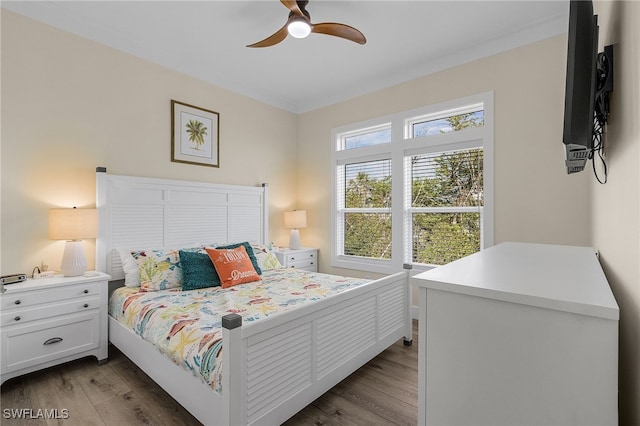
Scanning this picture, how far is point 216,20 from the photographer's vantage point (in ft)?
8.78

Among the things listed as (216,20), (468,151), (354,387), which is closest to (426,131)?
(468,151)

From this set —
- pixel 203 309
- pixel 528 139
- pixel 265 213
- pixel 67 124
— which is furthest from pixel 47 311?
pixel 528 139

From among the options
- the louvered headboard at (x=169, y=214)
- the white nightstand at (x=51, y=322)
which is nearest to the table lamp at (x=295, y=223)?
the louvered headboard at (x=169, y=214)

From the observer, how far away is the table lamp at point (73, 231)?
2383 mm

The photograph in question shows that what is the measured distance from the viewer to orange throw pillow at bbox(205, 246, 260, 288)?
9.06ft

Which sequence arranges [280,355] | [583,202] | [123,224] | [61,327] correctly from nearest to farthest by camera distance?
[280,355]
[61,327]
[583,202]
[123,224]

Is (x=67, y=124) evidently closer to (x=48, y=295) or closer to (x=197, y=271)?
(x=48, y=295)

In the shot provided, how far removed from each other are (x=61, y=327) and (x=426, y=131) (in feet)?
12.4

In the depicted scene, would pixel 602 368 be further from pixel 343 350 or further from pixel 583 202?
pixel 583 202

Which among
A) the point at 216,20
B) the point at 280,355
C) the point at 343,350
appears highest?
the point at 216,20

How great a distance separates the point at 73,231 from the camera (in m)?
2.40

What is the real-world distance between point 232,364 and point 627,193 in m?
1.52

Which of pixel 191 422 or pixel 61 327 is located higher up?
pixel 61 327

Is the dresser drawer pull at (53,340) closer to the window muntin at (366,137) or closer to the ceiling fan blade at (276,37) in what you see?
the ceiling fan blade at (276,37)
